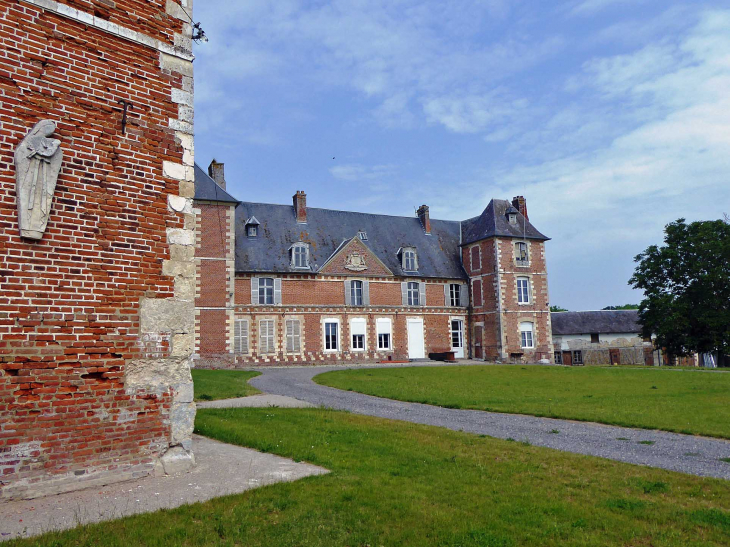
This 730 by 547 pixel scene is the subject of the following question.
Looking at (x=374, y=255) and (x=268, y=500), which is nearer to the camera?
(x=268, y=500)

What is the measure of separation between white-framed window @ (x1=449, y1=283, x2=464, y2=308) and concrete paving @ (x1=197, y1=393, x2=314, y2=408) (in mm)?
23007

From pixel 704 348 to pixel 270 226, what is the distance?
2703 centimetres

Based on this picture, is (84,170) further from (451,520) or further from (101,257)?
(451,520)

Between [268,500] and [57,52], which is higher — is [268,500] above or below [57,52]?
below

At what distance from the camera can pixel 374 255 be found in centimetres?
3388

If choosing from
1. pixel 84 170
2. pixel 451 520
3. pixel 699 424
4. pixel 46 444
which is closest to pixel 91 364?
pixel 46 444

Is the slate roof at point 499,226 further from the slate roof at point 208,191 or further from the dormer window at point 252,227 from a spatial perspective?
the slate roof at point 208,191

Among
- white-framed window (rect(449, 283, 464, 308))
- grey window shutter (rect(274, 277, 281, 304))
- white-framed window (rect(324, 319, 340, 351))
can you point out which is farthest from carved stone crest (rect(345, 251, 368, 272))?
white-framed window (rect(449, 283, 464, 308))

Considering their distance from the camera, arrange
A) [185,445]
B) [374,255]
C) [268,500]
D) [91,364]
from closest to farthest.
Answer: [268,500] → [91,364] → [185,445] → [374,255]

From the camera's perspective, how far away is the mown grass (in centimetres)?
438

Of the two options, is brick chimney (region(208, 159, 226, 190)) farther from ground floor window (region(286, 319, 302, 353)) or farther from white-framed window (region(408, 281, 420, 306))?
white-framed window (region(408, 281, 420, 306))

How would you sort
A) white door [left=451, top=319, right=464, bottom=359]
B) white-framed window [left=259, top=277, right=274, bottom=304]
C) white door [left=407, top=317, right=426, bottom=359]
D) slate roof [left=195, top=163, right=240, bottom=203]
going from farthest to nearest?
white door [left=451, top=319, right=464, bottom=359] < white door [left=407, top=317, right=426, bottom=359] < white-framed window [left=259, top=277, right=274, bottom=304] < slate roof [left=195, top=163, right=240, bottom=203]

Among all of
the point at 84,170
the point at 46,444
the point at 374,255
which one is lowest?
the point at 46,444

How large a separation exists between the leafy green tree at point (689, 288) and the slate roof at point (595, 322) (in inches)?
406
